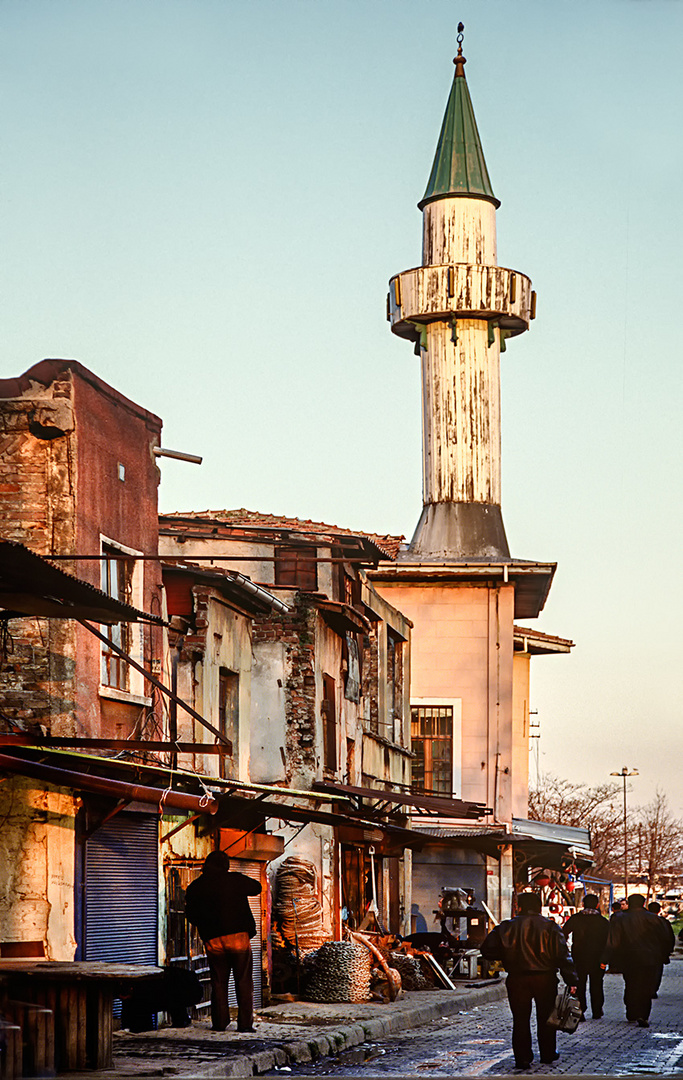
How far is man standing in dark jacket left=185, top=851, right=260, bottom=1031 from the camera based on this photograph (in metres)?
15.1

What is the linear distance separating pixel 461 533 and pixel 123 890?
24523 millimetres

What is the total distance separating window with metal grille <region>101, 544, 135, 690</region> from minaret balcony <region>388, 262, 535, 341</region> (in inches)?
936

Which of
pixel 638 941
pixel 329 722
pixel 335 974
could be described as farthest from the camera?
pixel 329 722

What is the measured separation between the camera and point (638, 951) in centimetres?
1811

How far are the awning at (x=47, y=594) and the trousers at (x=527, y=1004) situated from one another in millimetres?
4337

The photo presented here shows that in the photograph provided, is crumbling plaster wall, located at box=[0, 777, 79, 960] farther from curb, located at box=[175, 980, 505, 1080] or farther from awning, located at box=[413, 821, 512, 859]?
awning, located at box=[413, 821, 512, 859]

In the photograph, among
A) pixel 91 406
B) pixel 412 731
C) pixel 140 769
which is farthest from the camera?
pixel 412 731

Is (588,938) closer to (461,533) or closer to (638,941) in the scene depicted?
(638,941)

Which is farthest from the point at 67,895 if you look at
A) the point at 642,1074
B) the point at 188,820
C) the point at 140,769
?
the point at 642,1074

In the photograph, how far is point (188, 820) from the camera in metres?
18.3

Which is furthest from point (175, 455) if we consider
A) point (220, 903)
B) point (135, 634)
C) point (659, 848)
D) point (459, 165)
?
point (659, 848)

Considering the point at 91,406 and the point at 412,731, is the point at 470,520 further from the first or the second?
the point at 91,406

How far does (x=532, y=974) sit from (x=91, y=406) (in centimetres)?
754

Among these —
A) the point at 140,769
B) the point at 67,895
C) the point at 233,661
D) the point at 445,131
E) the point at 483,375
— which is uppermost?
the point at 445,131
